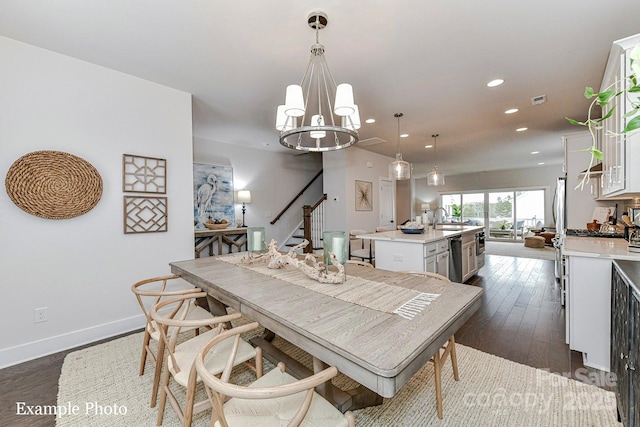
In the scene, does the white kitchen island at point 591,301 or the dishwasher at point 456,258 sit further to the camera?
the dishwasher at point 456,258

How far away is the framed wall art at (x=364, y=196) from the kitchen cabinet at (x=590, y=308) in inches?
159

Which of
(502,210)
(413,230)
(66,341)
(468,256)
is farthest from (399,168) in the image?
(502,210)

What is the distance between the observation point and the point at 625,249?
7.48 ft

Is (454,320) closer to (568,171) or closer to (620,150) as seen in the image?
(620,150)

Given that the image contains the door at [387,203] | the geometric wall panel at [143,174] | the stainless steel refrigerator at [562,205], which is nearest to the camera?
the geometric wall panel at [143,174]

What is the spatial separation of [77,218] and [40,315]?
906 millimetres

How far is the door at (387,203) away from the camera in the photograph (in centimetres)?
682

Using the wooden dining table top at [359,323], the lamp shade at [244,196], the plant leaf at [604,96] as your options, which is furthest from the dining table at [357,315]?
the lamp shade at [244,196]

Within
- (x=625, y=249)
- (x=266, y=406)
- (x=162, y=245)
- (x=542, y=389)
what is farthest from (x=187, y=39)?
(x=625, y=249)

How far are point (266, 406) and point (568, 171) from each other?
5011 mm

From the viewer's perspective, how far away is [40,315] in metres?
2.45

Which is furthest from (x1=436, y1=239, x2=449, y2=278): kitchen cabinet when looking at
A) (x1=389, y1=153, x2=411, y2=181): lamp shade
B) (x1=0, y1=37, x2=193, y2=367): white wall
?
(x1=0, y1=37, x2=193, y2=367): white wall

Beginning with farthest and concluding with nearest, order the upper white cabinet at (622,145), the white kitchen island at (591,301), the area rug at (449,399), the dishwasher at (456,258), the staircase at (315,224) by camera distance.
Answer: the staircase at (315,224) < the dishwasher at (456,258) < the white kitchen island at (591,301) < the upper white cabinet at (622,145) < the area rug at (449,399)

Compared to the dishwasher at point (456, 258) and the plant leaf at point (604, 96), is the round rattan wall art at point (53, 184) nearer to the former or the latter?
the plant leaf at point (604, 96)
